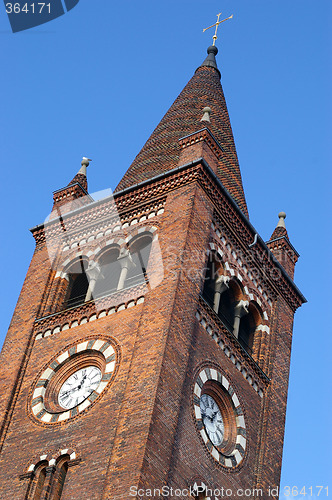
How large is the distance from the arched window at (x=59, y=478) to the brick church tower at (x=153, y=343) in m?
0.03

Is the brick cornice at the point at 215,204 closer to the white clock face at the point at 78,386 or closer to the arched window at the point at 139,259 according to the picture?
the arched window at the point at 139,259

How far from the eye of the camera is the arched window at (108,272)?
3027 cm

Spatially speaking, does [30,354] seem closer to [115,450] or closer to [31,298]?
[31,298]

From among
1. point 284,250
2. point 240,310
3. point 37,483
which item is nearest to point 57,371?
point 37,483

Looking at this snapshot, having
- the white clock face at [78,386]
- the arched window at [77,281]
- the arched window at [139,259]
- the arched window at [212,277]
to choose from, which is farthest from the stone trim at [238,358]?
the arched window at [77,281]

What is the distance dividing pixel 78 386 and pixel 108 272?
445 cm

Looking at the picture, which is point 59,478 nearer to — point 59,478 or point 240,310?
point 59,478

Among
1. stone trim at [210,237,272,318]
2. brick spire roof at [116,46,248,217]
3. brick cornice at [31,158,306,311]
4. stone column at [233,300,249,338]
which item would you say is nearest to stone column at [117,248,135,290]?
brick cornice at [31,158,306,311]

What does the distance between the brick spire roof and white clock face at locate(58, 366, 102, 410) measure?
7.82 m

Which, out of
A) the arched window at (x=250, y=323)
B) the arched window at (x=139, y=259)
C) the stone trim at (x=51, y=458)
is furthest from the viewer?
the arched window at (x=250, y=323)

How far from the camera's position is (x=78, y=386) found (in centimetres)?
2745

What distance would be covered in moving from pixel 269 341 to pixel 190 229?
442 centimetres

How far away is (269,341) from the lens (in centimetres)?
3153

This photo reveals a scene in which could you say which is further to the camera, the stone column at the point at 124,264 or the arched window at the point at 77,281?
the arched window at the point at 77,281
